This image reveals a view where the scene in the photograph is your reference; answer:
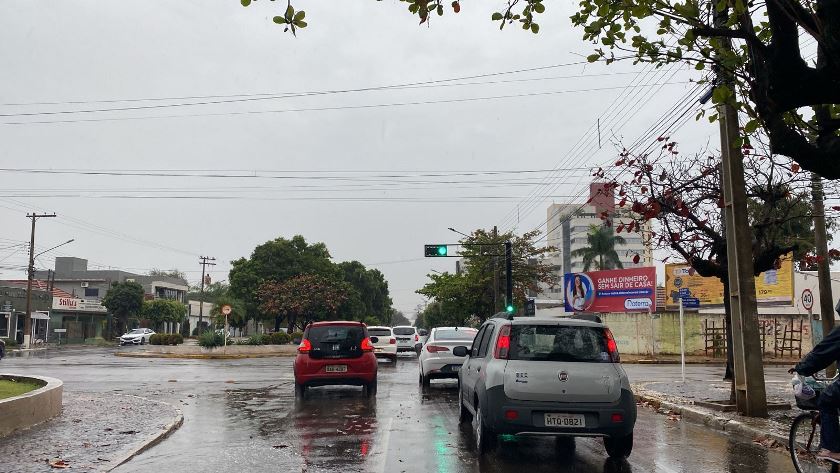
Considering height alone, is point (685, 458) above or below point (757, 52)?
below

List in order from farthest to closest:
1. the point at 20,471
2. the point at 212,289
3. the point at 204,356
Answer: the point at 212,289 → the point at 204,356 → the point at 20,471

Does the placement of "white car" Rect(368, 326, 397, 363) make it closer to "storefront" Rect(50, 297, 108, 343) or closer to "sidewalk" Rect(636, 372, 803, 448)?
"sidewalk" Rect(636, 372, 803, 448)

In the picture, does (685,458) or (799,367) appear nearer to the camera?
(799,367)

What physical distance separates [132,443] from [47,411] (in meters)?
3.00

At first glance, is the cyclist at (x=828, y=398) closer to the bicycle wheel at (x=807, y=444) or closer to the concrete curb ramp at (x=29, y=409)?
the bicycle wheel at (x=807, y=444)

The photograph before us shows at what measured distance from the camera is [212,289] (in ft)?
422

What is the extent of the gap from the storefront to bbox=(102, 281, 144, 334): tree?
2.32m

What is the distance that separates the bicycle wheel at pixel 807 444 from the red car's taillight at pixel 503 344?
9.95 feet

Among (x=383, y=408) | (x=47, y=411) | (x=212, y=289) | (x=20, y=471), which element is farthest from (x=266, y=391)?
(x=212, y=289)

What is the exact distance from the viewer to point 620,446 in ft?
26.0

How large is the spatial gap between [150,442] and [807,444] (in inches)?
308

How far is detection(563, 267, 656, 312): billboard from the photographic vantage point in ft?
117

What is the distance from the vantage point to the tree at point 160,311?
2810 inches

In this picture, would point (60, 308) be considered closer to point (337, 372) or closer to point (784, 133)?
point (337, 372)
